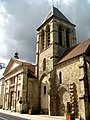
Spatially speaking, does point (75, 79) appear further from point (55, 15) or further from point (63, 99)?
point (55, 15)

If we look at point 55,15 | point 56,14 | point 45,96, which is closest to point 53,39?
point 55,15

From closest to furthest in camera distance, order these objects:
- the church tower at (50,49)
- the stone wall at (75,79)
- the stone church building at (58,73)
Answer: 1. the stone wall at (75,79)
2. the stone church building at (58,73)
3. the church tower at (50,49)

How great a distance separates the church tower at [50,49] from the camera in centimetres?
2536

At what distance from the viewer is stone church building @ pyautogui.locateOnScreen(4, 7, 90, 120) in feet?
67.1

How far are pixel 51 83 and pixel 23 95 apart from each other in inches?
225

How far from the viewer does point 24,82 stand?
28500 millimetres

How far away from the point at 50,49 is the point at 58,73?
5090mm

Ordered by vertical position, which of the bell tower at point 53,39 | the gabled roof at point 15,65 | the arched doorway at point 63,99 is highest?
the bell tower at point 53,39

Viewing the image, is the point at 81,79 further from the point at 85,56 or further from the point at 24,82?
the point at 24,82

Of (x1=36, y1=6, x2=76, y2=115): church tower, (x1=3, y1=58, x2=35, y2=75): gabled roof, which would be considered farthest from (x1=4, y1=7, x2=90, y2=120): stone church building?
(x1=3, y1=58, x2=35, y2=75): gabled roof

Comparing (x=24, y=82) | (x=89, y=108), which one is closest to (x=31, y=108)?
(x=24, y=82)

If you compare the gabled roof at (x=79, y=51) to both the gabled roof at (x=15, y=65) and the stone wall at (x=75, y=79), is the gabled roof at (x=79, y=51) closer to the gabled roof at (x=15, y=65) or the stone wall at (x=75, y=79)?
the stone wall at (x=75, y=79)

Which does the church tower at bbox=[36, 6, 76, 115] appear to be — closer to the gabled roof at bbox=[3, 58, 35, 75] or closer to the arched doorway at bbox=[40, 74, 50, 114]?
the arched doorway at bbox=[40, 74, 50, 114]

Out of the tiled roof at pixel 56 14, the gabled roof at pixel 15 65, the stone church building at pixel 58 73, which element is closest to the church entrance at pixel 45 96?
the stone church building at pixel 58 73
